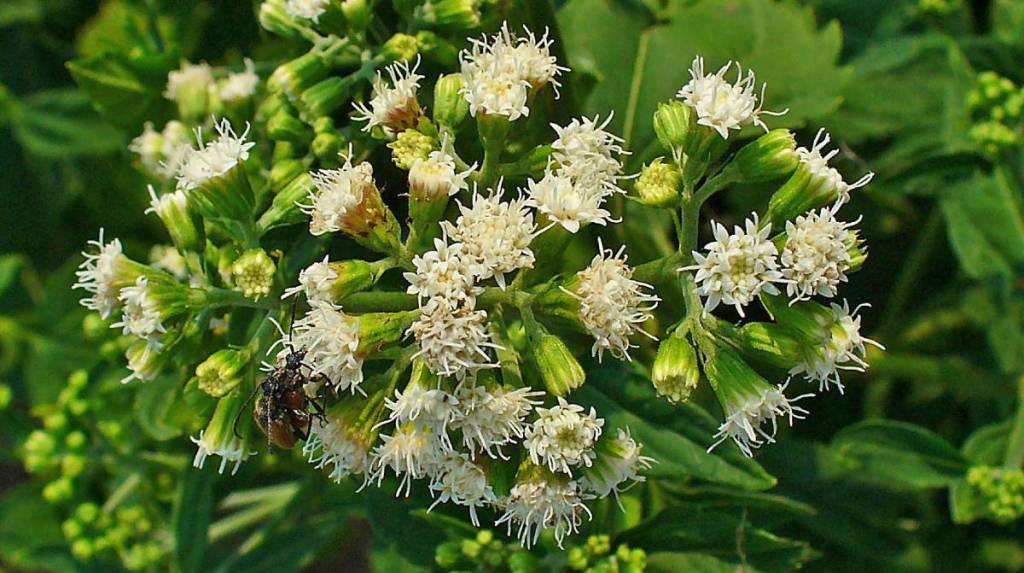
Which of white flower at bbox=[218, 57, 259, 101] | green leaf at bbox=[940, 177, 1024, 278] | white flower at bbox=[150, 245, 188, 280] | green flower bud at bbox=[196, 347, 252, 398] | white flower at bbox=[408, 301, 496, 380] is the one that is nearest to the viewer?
white flower at bbox=[408, 301, 496, 380]

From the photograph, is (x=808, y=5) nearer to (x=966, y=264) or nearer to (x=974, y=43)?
(x=974, y=43)

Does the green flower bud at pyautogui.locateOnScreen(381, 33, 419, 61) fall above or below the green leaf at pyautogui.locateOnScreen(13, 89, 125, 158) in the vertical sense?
above

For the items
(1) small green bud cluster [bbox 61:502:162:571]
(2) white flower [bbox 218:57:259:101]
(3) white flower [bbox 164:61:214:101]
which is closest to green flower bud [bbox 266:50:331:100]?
(2) white flower [bbox 218:57:259:101]

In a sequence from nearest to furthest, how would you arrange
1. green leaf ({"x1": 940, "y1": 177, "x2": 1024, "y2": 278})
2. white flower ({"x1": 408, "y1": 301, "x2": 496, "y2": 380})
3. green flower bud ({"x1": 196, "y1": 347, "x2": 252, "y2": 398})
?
white flower ({"x1": 408, "y1": 301, "x2": 496, "y2": 380}) < green flower bud ({"x1": 196, "y1": 347, "x2": 252, "y2": 398}) < green leaf ({"x1": 940, "y1": 177, "x2": 1024, "y2": 278})

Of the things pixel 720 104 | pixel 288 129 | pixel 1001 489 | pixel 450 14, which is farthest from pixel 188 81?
pixel 1001 489

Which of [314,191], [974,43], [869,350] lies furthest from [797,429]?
[314,191]

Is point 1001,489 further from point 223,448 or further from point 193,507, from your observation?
point 193,507

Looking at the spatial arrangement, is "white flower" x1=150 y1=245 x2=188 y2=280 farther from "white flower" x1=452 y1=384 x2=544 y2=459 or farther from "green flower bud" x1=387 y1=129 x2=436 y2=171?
"white flower" x1=452 y1=384 x2=544 y2=459
